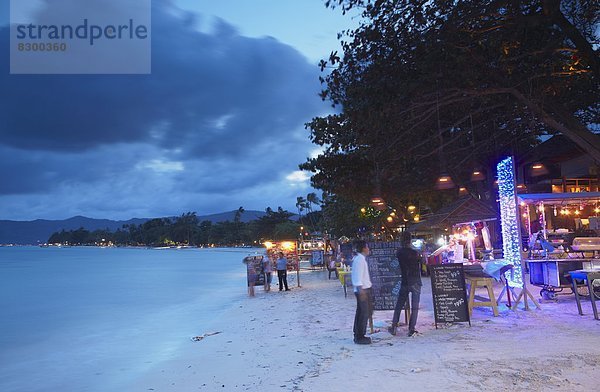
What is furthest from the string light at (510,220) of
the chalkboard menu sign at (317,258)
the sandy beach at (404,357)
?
the chalkboard menu sign at (317,258)

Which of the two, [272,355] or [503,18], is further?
[503,18]

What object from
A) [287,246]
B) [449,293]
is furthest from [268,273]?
[449,293]

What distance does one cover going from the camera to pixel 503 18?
8117 millimetres

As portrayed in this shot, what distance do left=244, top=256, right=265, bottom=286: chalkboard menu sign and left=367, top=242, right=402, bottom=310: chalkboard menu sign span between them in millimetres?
10425

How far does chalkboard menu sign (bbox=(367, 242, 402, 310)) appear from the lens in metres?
8.90

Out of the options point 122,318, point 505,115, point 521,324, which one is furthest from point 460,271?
point 122,318

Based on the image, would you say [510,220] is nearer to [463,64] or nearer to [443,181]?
[443,181]

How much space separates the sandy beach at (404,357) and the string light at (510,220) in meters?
0.88

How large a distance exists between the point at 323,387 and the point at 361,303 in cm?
222

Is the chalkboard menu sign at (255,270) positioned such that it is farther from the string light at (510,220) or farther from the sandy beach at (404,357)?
the string light at (510,220)

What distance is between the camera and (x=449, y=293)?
8211 millimetres

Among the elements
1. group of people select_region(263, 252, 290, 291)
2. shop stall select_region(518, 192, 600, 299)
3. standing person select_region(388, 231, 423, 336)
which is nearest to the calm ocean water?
group of people select_region(263, 252, 290, 291)

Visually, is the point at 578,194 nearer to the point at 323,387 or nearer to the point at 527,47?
the point at 527,47

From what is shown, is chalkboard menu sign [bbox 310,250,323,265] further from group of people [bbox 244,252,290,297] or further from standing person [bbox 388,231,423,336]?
standing person [bbox 388,231,423,336]
